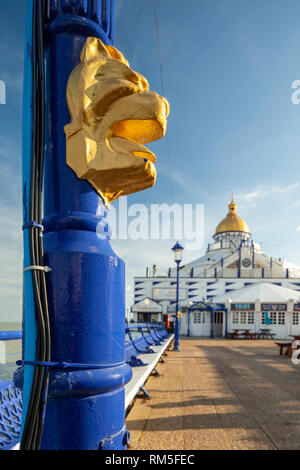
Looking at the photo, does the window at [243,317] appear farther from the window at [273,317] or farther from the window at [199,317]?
the window at [199,317]

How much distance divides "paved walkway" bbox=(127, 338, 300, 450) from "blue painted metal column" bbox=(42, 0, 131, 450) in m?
2.60

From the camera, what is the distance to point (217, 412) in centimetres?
448

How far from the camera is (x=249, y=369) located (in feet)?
29.1

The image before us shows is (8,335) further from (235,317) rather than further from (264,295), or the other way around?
(235,317)

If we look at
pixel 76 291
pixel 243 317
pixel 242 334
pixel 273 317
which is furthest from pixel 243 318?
pixel 76 291

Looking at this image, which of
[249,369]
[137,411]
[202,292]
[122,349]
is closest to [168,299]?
[202,292]

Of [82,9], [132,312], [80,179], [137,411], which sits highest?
[82,9]

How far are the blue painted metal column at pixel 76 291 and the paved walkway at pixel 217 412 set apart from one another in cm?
260

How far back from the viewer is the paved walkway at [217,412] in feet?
11.1

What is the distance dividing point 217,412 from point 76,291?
175 inches

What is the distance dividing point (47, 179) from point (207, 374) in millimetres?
7845

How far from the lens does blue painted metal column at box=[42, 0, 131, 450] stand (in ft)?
3.20

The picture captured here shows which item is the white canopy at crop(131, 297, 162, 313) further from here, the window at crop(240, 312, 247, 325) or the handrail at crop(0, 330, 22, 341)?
the handrail at crop(0, 330, 22, 341)
